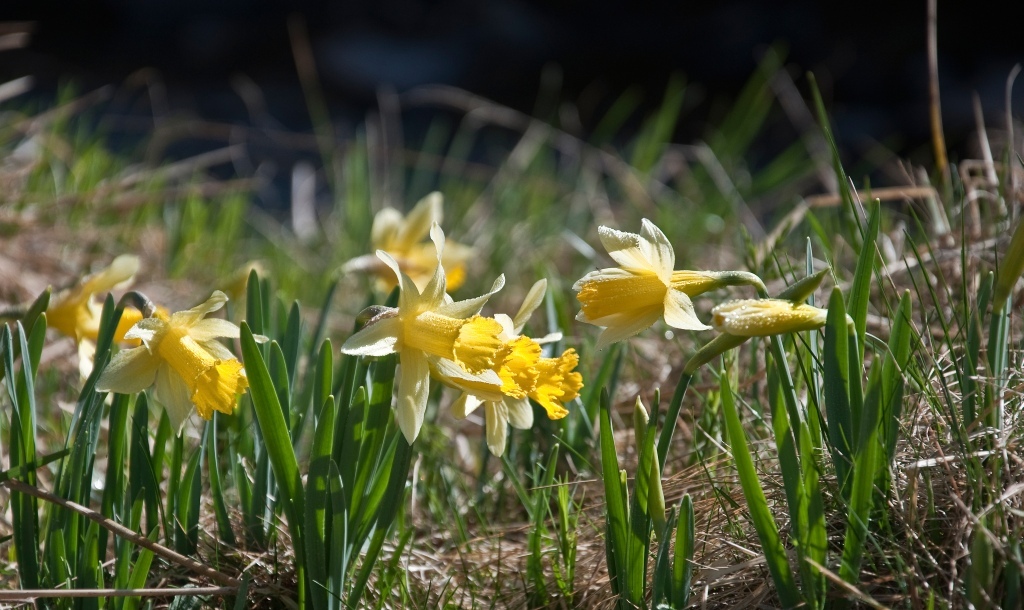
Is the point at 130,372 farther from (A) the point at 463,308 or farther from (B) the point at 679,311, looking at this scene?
(B) the point at 679,311

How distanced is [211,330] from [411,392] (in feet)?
0.94

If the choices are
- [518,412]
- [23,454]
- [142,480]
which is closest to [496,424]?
[518,412]

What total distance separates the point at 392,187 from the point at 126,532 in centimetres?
303

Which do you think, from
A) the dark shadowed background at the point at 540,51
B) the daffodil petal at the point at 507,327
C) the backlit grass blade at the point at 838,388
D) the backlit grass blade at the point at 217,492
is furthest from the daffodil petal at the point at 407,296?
the dark shadowed background at the point at 540,51

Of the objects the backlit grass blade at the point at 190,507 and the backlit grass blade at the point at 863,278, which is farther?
the backlit grass blade at the point at 190,507

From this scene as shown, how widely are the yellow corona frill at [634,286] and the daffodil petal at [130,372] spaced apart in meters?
0.54

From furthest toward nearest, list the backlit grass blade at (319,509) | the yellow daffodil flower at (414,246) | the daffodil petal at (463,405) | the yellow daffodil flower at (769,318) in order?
the yellow daffodil flower at (414,246), the daffodil petal at (463,405), the backlit grass blade at (319,509), the yellow daffodil flower at (769,318)

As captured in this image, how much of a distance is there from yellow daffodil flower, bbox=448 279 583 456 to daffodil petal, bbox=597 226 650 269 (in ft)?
0.35

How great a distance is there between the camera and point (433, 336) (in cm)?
106

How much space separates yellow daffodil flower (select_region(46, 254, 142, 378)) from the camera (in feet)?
4.27

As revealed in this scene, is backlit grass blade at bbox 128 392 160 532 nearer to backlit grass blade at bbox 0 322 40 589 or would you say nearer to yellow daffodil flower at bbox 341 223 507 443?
backlit grass blade at bbox 0 322 40 589

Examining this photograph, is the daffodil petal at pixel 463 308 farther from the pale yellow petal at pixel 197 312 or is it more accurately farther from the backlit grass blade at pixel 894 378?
the backlit grass blade at pixel 894 378

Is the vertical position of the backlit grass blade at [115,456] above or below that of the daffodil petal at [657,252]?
below

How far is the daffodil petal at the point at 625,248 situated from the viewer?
104 centimetres
